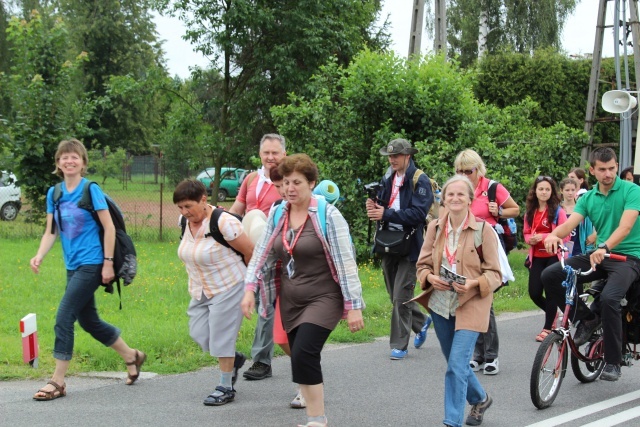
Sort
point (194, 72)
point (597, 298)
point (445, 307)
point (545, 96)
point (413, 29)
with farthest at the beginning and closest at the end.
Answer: point (545, 96), point (194, 72), point (413, 29), point (597, 298), point (445, 307)

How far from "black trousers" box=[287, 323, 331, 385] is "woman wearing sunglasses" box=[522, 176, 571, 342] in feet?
13.9

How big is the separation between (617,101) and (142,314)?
31.9 feet

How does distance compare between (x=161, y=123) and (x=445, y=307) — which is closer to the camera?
(x=445, y=307)

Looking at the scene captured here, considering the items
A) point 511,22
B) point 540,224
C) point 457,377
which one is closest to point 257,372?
point 457,377

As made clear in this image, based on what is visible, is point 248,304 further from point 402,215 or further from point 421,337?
point 421,337

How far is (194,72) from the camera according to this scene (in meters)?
21.5

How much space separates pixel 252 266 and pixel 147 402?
1545mm

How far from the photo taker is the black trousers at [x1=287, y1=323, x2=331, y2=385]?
500 cm

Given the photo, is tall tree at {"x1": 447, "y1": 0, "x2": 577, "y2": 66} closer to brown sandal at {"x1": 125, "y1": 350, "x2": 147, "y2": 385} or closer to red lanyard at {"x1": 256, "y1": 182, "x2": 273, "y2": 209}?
red lanyard at {"x1": 256, "y1": 182, "x2": 273, "y2": 209}

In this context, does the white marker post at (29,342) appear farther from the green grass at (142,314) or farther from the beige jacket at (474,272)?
the beige jacket at (474,272)

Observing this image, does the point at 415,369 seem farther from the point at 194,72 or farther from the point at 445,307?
the point at 194,72

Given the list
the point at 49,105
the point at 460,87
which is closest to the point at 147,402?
the point at 460,87

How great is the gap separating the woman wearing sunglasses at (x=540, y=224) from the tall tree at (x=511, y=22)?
31296mm

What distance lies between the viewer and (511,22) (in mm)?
40531
